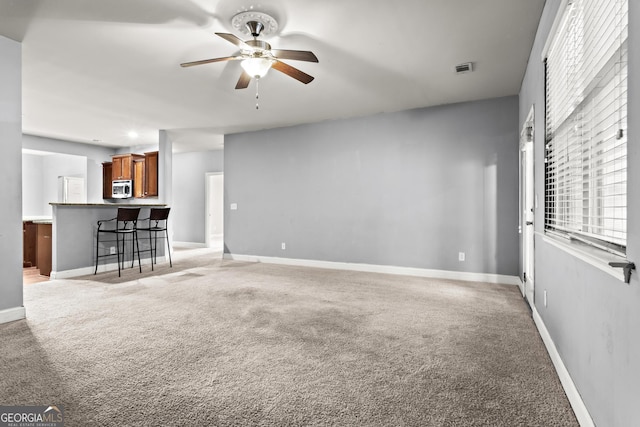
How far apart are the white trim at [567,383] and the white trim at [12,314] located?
410 centimetres

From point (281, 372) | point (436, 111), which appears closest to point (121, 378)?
point (281, 372)

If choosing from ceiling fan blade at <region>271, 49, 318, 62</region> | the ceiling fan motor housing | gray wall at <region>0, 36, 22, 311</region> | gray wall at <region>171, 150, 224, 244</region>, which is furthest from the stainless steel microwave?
ceiling fan blade at <region>271, 49, 318, 62</region>

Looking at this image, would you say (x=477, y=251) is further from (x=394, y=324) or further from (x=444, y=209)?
(x=394, y=324)

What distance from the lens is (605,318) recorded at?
1.36 meters

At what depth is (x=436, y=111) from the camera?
5.00 metres

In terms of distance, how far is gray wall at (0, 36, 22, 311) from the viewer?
9.75ft

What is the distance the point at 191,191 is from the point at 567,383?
28.1 ft

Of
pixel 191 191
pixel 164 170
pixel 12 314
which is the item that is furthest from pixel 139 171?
pixel 12 314

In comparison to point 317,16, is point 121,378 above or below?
below

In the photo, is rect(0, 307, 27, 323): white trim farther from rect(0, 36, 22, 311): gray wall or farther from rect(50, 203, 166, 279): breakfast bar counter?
rect(50, 203, 166, 279): breakfast bar counter

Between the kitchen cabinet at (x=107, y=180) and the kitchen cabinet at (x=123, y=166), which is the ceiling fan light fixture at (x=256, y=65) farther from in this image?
the kitchen cabinet at (x=107, y=180)

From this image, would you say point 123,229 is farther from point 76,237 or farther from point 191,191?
point 191,191

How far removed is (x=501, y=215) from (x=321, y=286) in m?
2.56

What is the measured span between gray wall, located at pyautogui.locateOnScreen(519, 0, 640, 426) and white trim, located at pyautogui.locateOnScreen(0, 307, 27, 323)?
4.11 m
